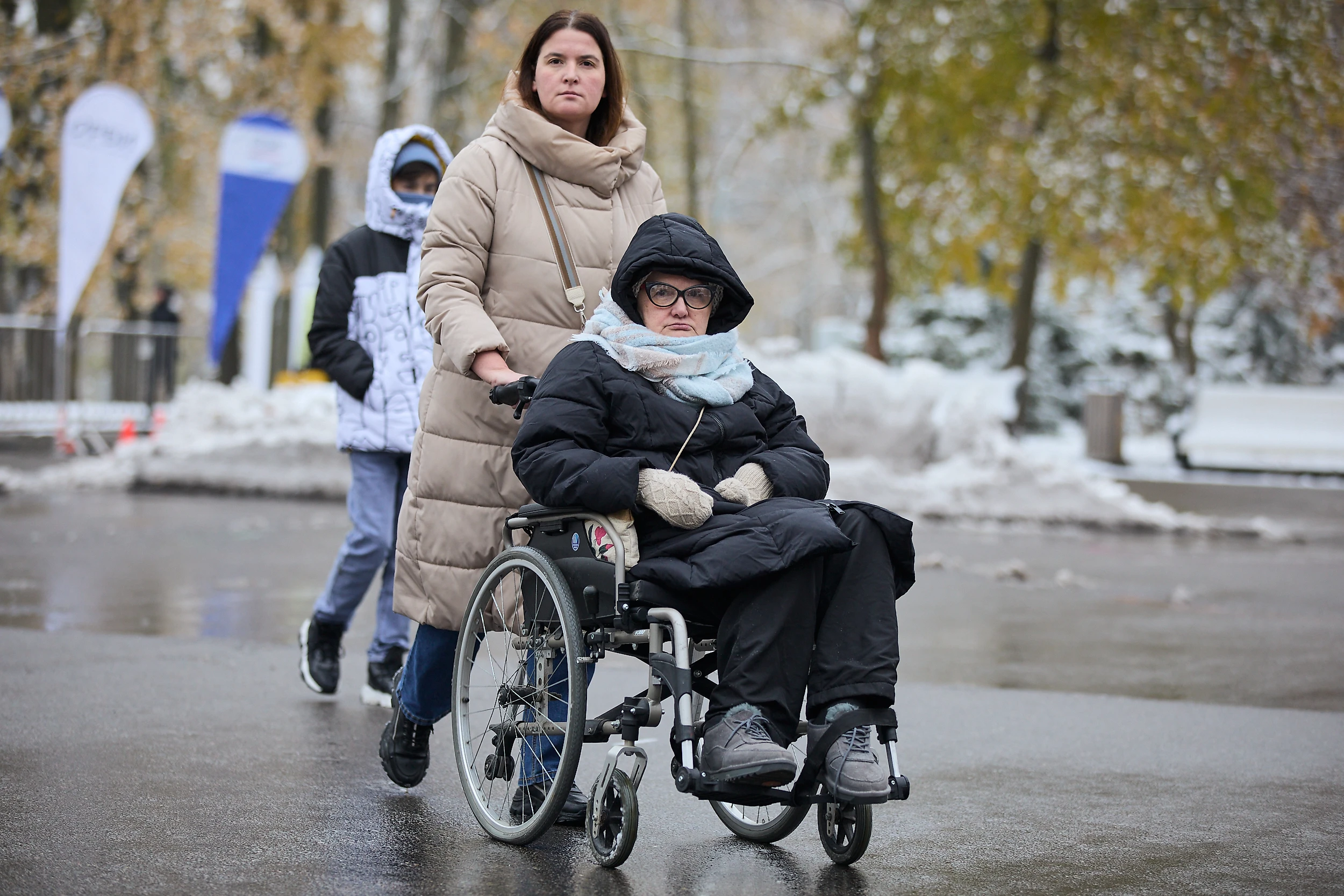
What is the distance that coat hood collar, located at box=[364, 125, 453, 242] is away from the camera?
604 cm

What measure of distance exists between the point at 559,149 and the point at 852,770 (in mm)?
1876

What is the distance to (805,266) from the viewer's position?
49.5m

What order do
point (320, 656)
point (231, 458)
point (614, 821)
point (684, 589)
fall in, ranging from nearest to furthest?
point (684, 589), point (614, 821), point (320, 656), point (231, 458)

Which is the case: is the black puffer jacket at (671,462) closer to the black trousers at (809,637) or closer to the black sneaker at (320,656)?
the black trousers at (809,637)

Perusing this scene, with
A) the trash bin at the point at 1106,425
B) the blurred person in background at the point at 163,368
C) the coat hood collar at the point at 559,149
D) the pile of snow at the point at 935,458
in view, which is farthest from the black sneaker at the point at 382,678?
the trash bin at the point at 1106,425

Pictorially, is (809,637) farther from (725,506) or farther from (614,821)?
(614,821)

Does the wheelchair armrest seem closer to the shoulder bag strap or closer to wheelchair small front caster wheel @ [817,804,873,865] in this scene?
the shoulder bag strap

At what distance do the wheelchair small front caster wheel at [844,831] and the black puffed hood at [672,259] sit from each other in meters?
1.23

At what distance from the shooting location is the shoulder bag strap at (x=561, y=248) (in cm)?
440

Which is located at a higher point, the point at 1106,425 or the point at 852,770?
the point at 1106,425

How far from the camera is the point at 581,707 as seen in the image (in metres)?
3.78

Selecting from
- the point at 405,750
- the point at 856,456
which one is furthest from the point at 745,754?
the point at 856,456

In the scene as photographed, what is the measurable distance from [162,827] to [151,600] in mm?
4539

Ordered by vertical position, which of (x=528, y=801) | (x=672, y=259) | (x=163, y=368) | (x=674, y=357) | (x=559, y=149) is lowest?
(x=528, y=801)
